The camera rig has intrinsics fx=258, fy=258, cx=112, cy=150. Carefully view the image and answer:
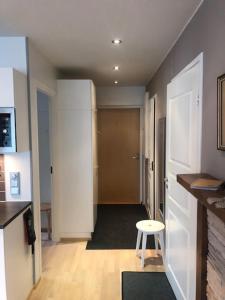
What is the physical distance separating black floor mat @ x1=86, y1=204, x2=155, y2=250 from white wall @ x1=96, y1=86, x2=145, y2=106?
2.08m

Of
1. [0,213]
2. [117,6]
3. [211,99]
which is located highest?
[117,6]

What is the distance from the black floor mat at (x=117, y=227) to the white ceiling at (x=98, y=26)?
2.39 metres

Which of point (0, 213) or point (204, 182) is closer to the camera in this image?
point (204, 182)

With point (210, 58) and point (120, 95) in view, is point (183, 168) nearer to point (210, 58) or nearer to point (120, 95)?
point (210, 58)

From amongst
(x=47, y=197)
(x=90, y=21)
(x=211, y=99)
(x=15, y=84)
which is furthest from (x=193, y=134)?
(x=47, y=197)

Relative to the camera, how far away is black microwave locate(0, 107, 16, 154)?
2141 millimetres

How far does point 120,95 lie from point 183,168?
333 cm

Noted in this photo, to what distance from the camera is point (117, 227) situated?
407 cm

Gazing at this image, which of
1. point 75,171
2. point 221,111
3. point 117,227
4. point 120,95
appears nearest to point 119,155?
point 120,95

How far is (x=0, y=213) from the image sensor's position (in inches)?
82.7

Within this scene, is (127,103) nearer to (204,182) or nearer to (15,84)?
(15,84)

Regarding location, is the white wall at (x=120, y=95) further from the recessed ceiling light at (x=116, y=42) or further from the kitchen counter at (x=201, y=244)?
the kitchen counter at (x=201, y=244)

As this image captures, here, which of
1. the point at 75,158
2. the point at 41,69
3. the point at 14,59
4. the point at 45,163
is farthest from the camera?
the point at 45,163

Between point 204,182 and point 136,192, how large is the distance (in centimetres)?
413
